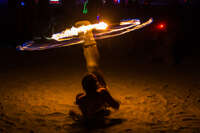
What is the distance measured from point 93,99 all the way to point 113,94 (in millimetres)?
2055

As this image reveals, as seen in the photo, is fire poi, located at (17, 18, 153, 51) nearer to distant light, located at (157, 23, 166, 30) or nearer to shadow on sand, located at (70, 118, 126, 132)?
distant light, located at (157, 23, 166, 30)

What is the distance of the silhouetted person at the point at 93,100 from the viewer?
506 centimetres

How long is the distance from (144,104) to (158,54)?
18.8ft

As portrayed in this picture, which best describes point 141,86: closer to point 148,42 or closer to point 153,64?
point 153,64

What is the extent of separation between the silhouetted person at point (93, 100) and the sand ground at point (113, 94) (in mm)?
344

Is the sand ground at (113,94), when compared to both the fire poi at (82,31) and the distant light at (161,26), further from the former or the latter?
the distant light at (161,26)

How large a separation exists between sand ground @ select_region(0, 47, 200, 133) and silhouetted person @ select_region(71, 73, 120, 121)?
0.34m

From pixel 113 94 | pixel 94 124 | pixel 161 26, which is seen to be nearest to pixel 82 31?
pixel 113 94

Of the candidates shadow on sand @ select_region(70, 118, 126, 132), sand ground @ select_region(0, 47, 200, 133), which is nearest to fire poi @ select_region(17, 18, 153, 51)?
sand ground @ select_region(0, 47, 200, 133)

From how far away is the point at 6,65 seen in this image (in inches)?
456

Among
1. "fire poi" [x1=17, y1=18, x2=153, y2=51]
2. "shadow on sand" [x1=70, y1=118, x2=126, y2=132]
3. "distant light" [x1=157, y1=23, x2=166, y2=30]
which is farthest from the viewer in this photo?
"distant light" [x1=157, y1=23, x2=166, y2=30]

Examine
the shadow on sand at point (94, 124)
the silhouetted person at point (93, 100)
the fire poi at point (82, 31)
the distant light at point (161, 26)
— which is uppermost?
the distant light at point (161, 26)

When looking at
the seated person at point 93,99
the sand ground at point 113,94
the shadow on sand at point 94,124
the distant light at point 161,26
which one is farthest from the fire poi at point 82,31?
the shadow on sand at point 94,124

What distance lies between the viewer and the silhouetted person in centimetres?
506
